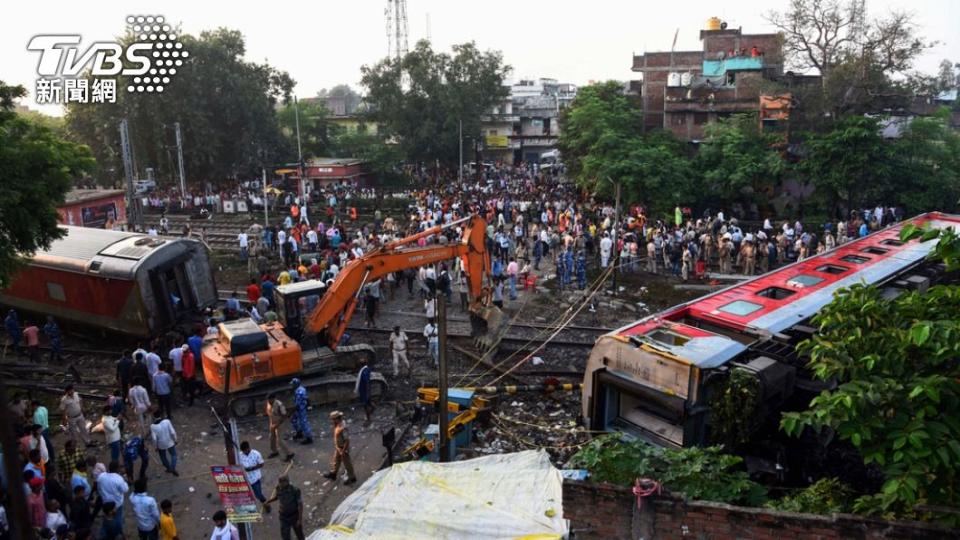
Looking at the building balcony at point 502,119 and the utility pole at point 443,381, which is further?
the building balcony at point 502,119

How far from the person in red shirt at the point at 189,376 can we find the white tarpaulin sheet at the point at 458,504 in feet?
22.8

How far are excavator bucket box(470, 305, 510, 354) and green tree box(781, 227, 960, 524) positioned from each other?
10.4 metres

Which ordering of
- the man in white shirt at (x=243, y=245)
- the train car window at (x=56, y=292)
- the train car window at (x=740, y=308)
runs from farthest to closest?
the man in white shirt at (x=243, y=245), the train car window at (x=56, y=292), the train car window at (x=740, y=308)

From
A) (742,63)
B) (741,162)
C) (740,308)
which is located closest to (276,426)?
(740,308)

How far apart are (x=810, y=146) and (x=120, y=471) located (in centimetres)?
3000

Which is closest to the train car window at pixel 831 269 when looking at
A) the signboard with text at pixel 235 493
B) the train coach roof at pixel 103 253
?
the signboard with text at pixel 235 493

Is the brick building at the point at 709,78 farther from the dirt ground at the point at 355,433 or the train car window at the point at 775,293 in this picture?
the dirt ground at the point at 355,433

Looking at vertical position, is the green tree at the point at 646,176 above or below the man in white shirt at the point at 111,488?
above

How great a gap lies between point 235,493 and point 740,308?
406 inches

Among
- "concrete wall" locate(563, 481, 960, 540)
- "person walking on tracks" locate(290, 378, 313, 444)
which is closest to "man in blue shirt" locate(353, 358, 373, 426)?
"person walking on tracks" locate(290, 378, 313, 444)

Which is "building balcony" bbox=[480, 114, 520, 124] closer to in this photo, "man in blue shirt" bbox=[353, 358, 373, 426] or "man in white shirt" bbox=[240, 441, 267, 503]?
"man in blue shirt" bbox=[353, 358, 373, 426]

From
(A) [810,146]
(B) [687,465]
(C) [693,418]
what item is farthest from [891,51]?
(B) [687,465]

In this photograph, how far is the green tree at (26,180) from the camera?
43.7 ft

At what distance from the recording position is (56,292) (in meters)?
18.9
